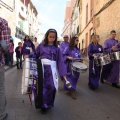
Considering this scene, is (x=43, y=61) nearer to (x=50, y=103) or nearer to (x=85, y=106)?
(x=50, y=103)

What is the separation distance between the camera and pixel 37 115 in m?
5.19

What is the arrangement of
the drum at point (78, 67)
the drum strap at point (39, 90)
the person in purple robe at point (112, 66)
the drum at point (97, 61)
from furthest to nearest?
the person in purple robe at point (112, 66), the drum at point (97, 61), the drum at point (78, 67), the drum strap at point (39, 90)

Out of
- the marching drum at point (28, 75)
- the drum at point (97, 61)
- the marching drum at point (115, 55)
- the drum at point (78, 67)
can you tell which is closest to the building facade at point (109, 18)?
the drum at point (97, 61)

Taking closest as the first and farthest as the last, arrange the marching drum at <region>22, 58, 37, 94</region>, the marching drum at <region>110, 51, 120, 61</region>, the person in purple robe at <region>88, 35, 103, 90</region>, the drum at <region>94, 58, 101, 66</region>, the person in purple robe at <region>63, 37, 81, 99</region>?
the marching drum at <region>22, 58, 37, 94</region> < the person in purple robe at <region>63, 37, 81, 99</region> < the marching drum at <region>110, 51, 120, 61</region> < the drum at <region>94, 58, 101, 66</region> < the person in purple robe at <region>88, 35, 103, 90</region>

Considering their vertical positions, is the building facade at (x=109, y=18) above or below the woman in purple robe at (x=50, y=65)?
above

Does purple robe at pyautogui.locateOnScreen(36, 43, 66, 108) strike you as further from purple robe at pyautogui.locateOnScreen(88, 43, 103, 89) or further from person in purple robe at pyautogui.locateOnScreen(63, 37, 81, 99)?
purple robe at pyautogui.locateOnScreen(88, 43, 103, 89)

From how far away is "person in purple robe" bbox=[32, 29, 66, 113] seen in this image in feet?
17.6

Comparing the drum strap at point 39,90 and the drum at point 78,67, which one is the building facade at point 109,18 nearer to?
the drum at point 78,67

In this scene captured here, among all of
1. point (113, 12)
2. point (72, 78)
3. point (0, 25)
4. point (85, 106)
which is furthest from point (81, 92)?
point (113, 12)

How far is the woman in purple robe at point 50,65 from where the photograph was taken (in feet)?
17.6

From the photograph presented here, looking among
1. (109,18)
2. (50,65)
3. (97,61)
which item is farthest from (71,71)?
(109,18)

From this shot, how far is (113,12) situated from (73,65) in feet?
27.1

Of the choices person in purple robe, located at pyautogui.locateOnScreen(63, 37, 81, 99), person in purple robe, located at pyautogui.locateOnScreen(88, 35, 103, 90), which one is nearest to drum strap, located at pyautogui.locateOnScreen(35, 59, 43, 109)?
person in purple robe, located at pyautogui.locateOnScreen(63, 37, 81, 99)

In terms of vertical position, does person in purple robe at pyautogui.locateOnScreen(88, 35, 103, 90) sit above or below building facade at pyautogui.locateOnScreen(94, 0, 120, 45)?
below
